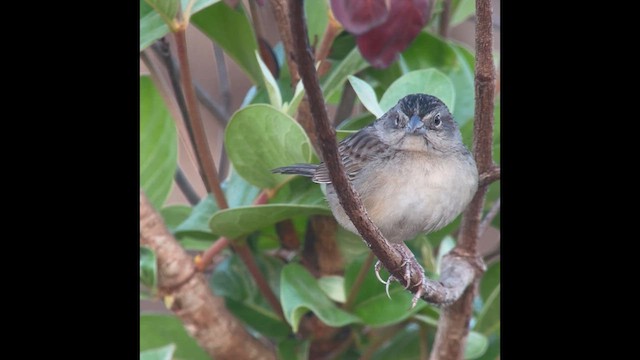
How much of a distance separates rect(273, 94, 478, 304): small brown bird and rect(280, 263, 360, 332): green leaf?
0.61 feet

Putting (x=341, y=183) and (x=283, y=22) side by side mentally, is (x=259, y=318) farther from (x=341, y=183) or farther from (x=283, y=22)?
(x=341, y=183)

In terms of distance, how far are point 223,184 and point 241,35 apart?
7.1 inches

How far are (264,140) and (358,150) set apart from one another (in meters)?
0.11

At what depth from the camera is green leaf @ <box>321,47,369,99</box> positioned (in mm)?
944

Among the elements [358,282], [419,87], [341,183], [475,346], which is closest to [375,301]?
[358,282]

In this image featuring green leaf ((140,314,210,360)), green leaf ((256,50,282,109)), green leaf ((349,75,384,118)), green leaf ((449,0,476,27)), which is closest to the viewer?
green leaf ((349,75,384,118))

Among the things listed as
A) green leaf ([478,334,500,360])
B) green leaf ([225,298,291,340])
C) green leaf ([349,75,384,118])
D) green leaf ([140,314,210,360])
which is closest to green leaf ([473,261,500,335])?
green leaf ([478,334,500,360])

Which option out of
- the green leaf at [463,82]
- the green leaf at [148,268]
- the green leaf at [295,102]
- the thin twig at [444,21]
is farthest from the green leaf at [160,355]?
the thin twig at [444,21]

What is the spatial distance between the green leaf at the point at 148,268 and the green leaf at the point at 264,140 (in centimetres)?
18

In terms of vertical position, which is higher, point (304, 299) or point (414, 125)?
point (414, 125)

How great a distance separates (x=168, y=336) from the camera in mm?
1231

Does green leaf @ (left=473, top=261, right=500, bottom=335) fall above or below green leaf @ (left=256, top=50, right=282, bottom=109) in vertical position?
below

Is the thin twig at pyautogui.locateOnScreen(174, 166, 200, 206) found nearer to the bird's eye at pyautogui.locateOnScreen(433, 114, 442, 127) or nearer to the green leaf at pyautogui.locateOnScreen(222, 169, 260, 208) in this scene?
the green leaf at pyautogui.locateOnScreen(222, 169, 260, 208)
